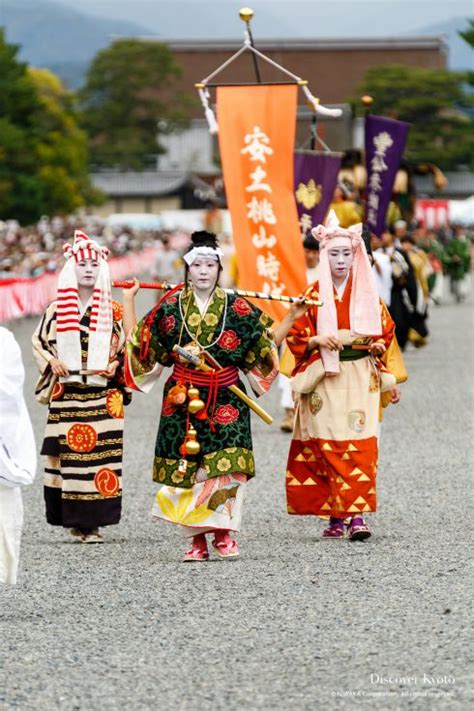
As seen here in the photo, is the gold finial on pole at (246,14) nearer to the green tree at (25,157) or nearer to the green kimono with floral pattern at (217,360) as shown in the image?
the green kimono with floral pattern at (217,360)

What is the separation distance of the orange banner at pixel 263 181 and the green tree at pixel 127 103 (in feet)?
288

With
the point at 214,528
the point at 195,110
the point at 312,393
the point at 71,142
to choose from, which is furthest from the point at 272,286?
the point at 195,110

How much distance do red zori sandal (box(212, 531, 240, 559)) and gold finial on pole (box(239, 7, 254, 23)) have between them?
185 inches

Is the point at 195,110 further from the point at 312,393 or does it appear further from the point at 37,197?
the point at 312,393

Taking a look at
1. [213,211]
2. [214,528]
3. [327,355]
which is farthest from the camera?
[213,211]

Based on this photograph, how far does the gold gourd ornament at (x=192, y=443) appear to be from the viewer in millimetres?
8164

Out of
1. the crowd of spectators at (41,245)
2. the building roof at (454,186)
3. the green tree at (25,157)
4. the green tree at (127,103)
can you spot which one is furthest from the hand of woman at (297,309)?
the green tree at (127,103)

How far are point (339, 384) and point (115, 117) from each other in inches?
3744

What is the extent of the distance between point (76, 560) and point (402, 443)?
17.0 ft

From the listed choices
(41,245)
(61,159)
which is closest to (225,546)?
(41,245)

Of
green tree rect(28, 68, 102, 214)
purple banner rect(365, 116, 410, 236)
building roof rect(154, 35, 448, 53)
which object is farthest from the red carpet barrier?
building roof rect(154, 35, 448, 53)

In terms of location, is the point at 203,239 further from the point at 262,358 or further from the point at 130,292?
the point at 262,358

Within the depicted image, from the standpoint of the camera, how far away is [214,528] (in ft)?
26.9

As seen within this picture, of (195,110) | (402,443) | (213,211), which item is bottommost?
(195,110)
